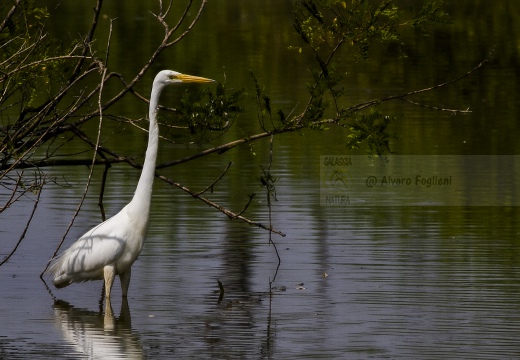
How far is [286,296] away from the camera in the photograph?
9.22 m

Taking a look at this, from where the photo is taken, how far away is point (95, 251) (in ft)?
30.0

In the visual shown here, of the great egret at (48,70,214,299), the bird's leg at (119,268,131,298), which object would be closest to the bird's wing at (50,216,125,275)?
the great egret at (48,70,214,299)

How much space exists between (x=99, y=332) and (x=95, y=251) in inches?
35.2

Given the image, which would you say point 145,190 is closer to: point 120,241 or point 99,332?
point 120,241

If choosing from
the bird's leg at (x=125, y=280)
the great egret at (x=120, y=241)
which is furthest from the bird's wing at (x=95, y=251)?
the bird's leg at (x=125, y=280)

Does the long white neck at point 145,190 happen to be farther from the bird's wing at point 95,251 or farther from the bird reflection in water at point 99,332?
the bird reflection in water at point 99,332

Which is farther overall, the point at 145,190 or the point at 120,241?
the point at 145,190

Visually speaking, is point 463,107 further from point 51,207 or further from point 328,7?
point 328,7

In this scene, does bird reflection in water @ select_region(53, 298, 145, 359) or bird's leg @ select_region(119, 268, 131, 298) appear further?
bird's leg @ select_region(119, 268, 131, 298)

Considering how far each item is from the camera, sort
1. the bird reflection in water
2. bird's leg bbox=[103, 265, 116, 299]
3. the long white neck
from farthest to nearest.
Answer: the long white neck → bird's leg bbox=[103, 265, 116, 299] → the bird reflection in water

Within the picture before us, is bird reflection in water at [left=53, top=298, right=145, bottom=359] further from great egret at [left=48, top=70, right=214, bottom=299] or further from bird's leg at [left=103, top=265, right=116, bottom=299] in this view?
great egret at [left=48, top=70, right=214, bottom=299]

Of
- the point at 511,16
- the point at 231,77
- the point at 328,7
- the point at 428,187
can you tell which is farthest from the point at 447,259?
the point at 511,16

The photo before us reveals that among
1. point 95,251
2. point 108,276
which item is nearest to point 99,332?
point 108,276

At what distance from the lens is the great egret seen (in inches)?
358
